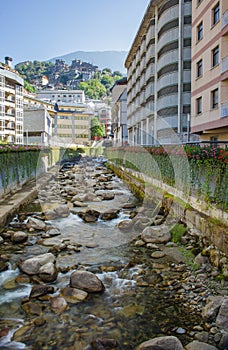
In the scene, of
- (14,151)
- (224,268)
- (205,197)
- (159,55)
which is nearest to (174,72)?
(159,55)

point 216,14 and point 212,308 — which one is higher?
point 216,14

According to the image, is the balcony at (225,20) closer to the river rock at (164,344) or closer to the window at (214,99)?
the window at (214,99)

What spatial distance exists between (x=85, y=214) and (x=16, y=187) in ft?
15.6

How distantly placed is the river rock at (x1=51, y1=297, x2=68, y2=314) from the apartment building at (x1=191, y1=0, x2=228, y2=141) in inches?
692

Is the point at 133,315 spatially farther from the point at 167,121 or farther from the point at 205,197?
the point at 167,121

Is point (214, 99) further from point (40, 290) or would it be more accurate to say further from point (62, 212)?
point (40, 290)

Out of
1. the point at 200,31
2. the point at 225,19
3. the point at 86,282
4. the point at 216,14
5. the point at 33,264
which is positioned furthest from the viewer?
the point at 200,31

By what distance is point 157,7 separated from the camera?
3703 centimetres

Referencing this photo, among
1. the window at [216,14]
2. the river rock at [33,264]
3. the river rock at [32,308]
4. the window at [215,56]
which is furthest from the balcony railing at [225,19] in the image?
the river rock at [32,308]

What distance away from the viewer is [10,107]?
56.2 m

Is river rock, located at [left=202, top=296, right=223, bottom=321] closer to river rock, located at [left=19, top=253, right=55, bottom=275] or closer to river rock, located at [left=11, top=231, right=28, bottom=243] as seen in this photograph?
river rock, located at [left=19, top=253, right=55, bottom=275]

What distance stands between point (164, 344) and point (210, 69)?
21.9 meters

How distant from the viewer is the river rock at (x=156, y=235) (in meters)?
8.75

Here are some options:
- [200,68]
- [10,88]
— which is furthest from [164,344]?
[10,88]
